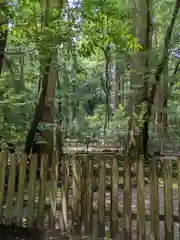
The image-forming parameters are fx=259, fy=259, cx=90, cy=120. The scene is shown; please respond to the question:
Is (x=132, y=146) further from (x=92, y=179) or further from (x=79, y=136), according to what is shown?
(x=79, y=136)

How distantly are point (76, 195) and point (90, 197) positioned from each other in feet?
0.63

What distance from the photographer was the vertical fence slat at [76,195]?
3355 mm

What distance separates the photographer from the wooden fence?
3053mm

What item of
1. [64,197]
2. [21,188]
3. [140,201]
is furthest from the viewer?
[21,188]

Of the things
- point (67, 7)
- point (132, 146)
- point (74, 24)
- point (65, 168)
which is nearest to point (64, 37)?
point (74, 24)

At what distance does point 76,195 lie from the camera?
11.2ft

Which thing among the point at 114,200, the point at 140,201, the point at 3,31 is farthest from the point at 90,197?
the point at 3,31

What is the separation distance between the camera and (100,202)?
3301mm

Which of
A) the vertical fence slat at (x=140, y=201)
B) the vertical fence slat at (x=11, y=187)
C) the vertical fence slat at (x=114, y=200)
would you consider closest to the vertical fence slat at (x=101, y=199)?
the vertical fence slat at (x=114, y=200)

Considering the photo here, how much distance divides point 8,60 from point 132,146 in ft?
13.7

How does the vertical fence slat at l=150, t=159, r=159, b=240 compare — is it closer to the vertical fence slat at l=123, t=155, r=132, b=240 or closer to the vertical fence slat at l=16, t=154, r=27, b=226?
the vertical fence slat at l=123, t=155, r=132, b=240

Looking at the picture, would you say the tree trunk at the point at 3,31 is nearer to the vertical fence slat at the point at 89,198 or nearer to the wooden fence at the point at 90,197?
the wooden fence at the point at 90,197

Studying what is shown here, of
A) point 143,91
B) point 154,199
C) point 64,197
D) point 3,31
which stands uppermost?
point 3,31

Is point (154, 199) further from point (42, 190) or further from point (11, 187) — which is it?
point (11, 187)
